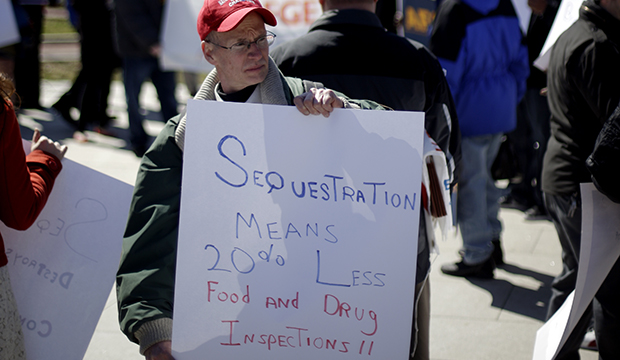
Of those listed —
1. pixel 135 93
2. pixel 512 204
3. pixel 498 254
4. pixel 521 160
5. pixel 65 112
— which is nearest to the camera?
pixel 498 254

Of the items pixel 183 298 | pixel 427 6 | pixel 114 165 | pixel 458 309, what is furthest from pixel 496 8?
pixel 114 165

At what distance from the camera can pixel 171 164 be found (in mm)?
1713

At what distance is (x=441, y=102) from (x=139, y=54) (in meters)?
4.48

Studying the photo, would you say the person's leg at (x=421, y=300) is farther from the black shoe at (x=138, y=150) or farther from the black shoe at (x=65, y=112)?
the black shoe at (x=65, y=112)

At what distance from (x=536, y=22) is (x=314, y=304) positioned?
13.4 ft

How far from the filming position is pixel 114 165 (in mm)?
6422

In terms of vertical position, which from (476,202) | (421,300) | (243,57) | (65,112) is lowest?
(65,112)

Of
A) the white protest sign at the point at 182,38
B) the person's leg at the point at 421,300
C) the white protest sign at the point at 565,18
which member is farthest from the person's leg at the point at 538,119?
the person's leg at the point at 421,300

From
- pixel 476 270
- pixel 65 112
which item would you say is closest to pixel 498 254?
pixel 476 270

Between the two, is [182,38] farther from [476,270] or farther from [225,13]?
[225,13]

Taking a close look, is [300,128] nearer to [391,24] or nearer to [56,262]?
[56,262]

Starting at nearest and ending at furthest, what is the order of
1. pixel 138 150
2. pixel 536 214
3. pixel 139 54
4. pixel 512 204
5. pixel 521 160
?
pixel 536 214, pixel 512 204, pixel 521 160, pixel 139 54, pixel 138 150

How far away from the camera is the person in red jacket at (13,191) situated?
1.80 meters

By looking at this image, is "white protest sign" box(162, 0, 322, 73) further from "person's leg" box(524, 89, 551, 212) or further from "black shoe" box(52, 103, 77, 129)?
"person's leg" box(524, 89, 551, 212)
